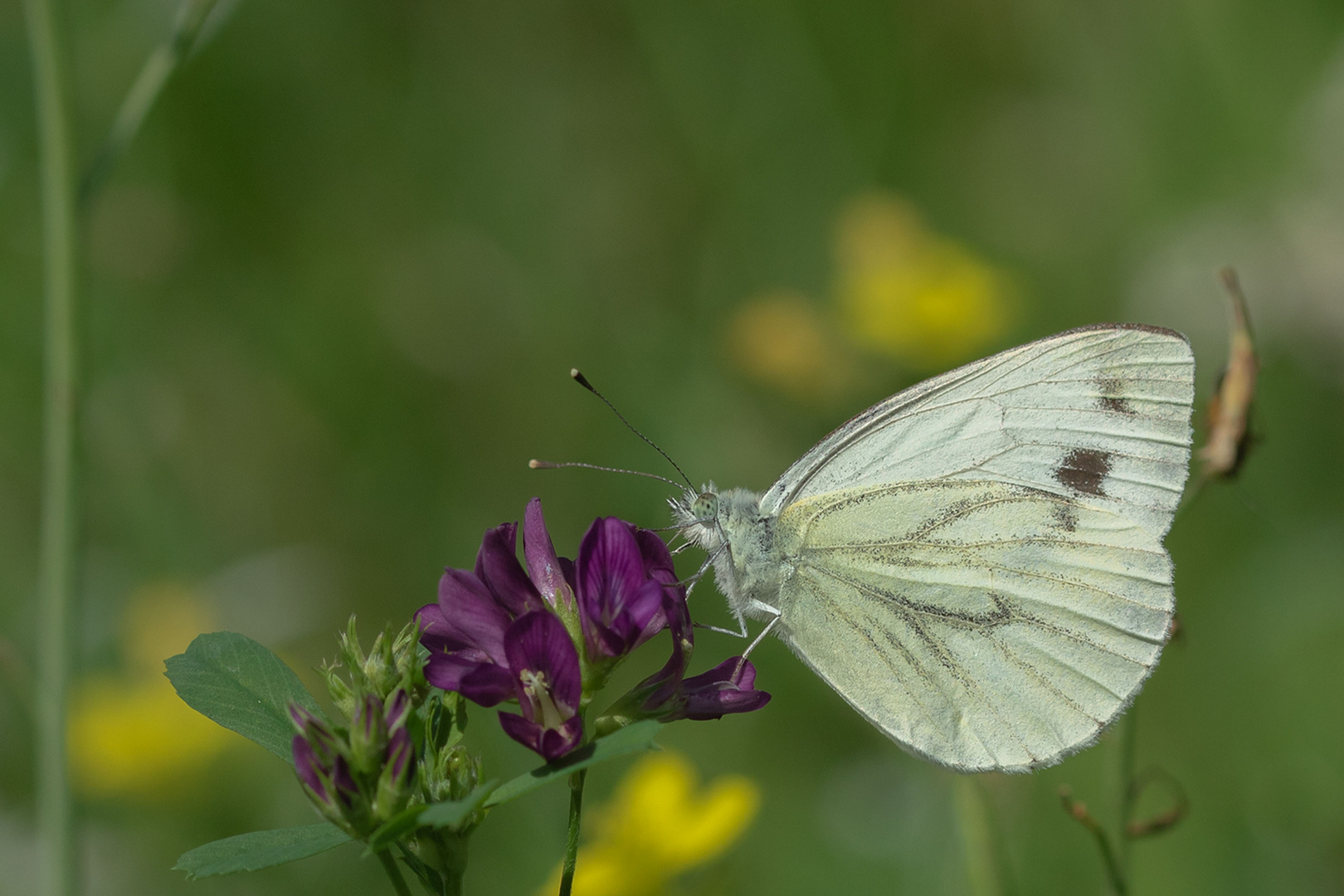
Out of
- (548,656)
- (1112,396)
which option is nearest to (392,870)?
(548,656)

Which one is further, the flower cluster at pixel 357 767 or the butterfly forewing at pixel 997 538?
the butterfly forewing at pixel 997 538

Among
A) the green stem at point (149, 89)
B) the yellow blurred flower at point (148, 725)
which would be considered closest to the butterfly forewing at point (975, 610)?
the green stem at point (149, 89)

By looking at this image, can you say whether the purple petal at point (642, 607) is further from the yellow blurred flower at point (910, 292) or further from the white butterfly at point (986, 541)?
the yellow blurred flower at point (910, 292)

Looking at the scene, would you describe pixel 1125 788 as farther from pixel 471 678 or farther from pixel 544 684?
pixel 471 678

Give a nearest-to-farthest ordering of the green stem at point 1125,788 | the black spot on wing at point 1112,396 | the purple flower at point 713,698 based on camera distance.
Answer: the purple flower at point 713,698
the green stem at point 1125,788
the black spot on wing at point 1112,396

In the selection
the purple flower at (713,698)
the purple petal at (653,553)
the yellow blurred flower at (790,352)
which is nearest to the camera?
the purple flower at (713,698)

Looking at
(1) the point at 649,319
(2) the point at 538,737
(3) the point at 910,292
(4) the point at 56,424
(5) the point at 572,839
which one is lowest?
(3) the point at 910,292
